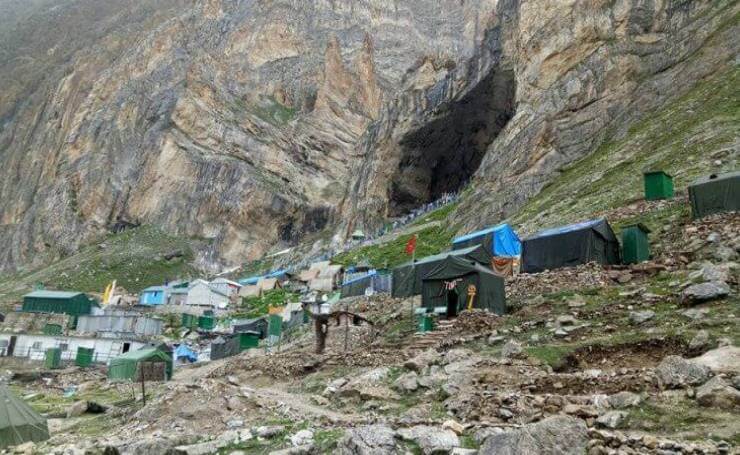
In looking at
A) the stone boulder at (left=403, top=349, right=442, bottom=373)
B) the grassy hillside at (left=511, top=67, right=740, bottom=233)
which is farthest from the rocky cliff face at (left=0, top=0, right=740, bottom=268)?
the stone boulder at (left=403, top=349, right=442, bottom=373)

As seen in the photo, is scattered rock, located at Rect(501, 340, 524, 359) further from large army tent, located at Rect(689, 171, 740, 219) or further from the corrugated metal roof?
the corrugated metal roof

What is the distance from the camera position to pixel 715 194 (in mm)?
24656

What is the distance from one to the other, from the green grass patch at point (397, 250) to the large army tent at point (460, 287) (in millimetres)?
25329

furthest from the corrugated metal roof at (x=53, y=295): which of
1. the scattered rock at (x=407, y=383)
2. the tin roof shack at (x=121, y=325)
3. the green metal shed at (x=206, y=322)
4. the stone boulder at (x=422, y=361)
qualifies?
the scattered rock at (x=407, y=383)

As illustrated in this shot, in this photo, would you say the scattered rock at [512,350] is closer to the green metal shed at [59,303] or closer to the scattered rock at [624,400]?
the scattered rock at [624,400]

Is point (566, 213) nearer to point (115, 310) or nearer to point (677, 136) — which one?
point (677, 136)

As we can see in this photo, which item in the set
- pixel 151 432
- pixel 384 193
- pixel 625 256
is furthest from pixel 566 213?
pixel 384 193

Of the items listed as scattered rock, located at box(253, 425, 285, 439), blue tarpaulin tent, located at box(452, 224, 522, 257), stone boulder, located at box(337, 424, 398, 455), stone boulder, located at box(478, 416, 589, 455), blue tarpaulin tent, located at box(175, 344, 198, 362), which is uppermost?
blue tarpaulin tent, located at box(452, 224, 522, 257)

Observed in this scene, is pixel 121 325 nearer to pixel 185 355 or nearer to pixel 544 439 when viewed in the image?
pixel 185 355

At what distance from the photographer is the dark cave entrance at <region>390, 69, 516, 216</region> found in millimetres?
83000

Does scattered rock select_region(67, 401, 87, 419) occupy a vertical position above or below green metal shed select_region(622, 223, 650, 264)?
below

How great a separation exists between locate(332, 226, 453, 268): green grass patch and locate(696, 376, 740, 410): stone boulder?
3903 centimetres

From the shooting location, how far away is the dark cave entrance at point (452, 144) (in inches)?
3268

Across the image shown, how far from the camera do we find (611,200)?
1438 inches
